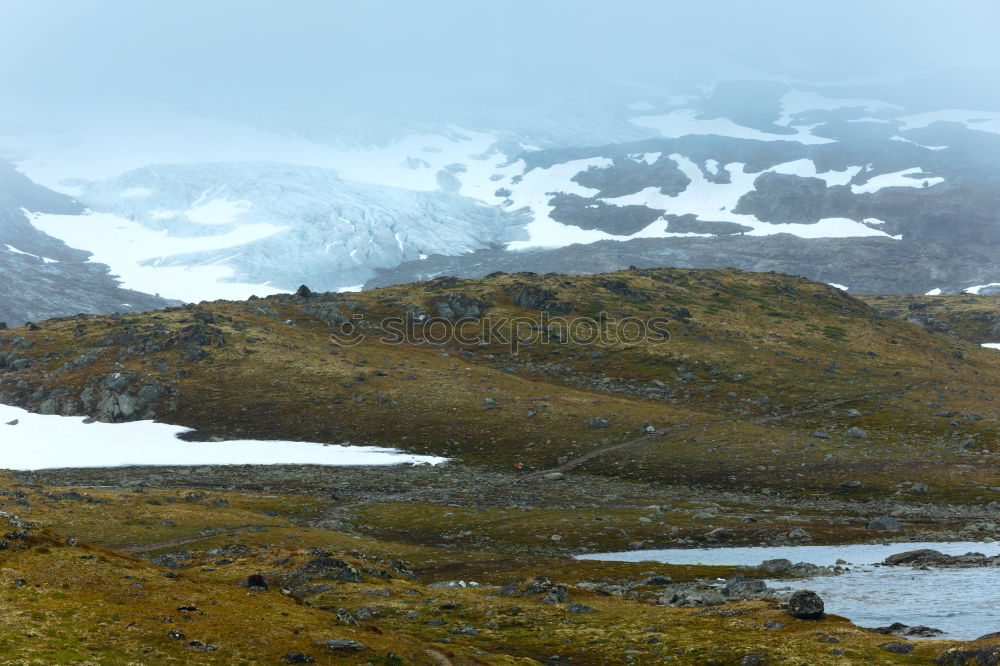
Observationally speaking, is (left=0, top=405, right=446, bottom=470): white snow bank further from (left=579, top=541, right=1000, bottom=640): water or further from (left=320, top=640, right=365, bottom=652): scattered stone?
(left=320, top=640, right=365, bottom=652): scattered stone

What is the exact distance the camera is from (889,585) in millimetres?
41906

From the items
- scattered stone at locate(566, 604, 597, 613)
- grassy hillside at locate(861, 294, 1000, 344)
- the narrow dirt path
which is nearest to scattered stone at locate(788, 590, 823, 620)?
scattered stone at locate(566, 604, 597, 613)

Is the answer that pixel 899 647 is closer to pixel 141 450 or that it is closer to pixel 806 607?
pixel 806 607

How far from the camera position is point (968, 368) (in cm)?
11612

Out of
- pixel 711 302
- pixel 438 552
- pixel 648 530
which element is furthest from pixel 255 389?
pixel 711 302

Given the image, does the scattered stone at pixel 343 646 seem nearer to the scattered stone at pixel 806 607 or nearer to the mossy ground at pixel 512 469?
the mossy ground at pixel 512 469

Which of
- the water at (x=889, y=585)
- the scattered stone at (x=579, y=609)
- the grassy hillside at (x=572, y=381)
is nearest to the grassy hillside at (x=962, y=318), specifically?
the grassy hillside at (x=572, y=381)

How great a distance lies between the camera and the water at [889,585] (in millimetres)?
35844

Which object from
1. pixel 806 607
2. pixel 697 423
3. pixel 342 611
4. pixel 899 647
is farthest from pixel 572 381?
pixel 899 647

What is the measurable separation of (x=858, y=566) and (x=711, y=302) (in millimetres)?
97697

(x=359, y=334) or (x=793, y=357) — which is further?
(x=359, y=334)

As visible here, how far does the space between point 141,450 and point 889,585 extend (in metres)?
77.2

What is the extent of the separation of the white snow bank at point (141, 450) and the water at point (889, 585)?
36441mm

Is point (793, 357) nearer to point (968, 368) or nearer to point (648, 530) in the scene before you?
point (968, 368)
